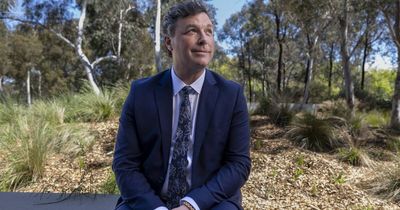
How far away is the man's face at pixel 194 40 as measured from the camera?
1.81 m

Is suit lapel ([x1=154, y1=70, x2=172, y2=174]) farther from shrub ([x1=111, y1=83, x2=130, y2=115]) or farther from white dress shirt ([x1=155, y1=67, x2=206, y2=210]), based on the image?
shrub ([x1=111, y1=83, x2=130, y2=115])

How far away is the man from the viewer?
1.82 metres

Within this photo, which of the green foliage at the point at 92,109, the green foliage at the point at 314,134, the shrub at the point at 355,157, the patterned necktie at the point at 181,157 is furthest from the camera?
the green foliage at the point at 92,109

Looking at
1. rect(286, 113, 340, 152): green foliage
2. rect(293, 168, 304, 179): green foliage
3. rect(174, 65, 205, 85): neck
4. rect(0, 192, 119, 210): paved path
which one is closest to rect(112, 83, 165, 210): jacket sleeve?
rect(174, 65, 205, 85): neck

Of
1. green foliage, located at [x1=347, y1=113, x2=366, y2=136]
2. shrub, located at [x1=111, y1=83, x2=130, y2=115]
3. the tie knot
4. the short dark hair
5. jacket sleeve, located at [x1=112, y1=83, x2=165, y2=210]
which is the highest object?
the short dark hair

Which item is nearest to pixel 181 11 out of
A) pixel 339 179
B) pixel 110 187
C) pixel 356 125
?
pixel 110 187

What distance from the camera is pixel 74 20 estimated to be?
67.3 feet

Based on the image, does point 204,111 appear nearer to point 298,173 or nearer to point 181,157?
point 181,157

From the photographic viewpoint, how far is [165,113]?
72.8 inches

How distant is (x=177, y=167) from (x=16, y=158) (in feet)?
11.7

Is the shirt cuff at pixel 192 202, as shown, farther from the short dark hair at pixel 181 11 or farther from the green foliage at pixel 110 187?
the green foliage at pixel 110 187

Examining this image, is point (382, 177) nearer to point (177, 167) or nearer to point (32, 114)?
point (177, 167)

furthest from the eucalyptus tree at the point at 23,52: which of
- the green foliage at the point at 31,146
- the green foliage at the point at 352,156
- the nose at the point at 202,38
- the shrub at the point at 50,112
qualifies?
the nose at the point at 202,38

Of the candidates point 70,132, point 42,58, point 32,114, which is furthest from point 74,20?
point 70,132
